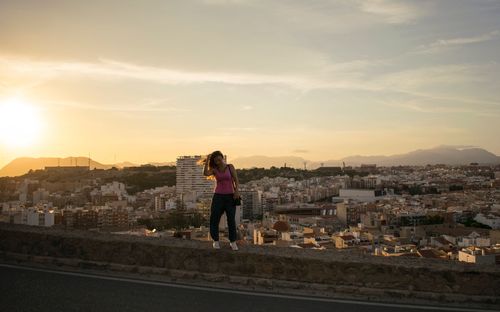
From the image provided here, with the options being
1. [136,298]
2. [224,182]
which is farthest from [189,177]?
[136,298]

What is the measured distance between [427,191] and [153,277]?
400 ft

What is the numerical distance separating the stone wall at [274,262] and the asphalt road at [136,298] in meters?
0.43

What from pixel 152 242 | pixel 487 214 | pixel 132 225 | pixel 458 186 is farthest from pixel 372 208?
pixel 152 242

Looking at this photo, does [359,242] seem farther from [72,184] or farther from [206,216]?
[72,184]

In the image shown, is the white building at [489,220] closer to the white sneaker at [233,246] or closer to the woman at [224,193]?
the woman at [224,193]

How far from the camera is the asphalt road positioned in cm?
414

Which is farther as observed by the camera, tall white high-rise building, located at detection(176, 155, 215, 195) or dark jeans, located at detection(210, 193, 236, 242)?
tall white high-rise building, located at detection(176, 155, 215, 195)

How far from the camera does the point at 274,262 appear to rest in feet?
16.8

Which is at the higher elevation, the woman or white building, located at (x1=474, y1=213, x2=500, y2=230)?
the woman

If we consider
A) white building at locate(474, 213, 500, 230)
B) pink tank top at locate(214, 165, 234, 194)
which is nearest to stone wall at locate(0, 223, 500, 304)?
pink tank top at locate(214, 165, 234, 194)

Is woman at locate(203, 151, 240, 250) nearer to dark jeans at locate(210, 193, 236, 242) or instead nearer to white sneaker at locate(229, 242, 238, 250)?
dark jeans at locate(210, 193, 236, 242)

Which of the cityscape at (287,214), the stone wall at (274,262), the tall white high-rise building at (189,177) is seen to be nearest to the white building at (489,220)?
the cityscape at (287,214)

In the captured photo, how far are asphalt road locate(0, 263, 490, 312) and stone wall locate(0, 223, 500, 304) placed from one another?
17.0 inches

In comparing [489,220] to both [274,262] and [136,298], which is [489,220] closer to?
[274,262]
